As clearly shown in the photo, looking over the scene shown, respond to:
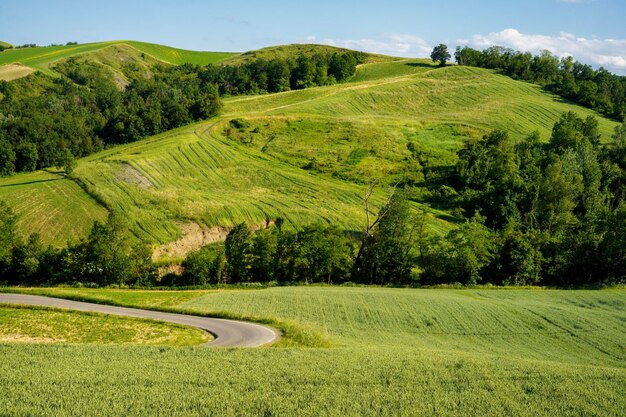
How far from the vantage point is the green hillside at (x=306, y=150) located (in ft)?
254

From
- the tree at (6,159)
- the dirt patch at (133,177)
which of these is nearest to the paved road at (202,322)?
the dirt patch at (133,177)

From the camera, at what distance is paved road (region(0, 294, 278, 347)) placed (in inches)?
1417

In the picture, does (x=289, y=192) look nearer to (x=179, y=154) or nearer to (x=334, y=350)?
(x=179, y=154)

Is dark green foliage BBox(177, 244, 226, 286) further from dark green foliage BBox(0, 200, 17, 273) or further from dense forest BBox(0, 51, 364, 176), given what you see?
dense forest BBox(0, 51, 364, 176)

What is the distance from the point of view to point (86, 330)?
38688 mm

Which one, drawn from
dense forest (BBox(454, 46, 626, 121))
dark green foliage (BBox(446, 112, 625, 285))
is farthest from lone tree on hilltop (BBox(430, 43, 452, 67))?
dark green foliage (BBox(446, 112, 625, 285))

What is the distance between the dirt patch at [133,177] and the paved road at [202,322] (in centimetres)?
3475

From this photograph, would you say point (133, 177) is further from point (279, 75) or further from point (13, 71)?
point (13, 71)

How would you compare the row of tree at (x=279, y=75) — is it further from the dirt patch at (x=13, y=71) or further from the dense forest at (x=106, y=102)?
the dirt patch at (x=13, y=71)

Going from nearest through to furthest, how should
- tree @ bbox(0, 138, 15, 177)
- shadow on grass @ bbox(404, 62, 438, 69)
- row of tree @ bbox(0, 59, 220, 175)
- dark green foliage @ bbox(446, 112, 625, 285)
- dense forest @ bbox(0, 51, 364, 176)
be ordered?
dark green foliage @ bbox(446, 112, 625, 285) → tree @ bbox(0, 138, 15, 177) → row of tree @ bbox(0, 59, 220, 175) → dense forest @ bbox(0, 51, 364, 176) → shadow on grass @ bbox(404, 62, 438, 69)

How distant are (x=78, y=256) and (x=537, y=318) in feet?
165

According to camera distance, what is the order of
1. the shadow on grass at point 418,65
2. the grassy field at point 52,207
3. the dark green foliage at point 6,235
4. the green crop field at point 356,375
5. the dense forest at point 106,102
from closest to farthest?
the green crop field at point 356,375
the dark green foliage at point 6,235
the grassy field at point 52,207
the dense forest at point 106,102
the shadow on grass at point 418,65

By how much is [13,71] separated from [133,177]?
107971mm

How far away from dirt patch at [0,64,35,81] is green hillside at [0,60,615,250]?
72071 millimetres
